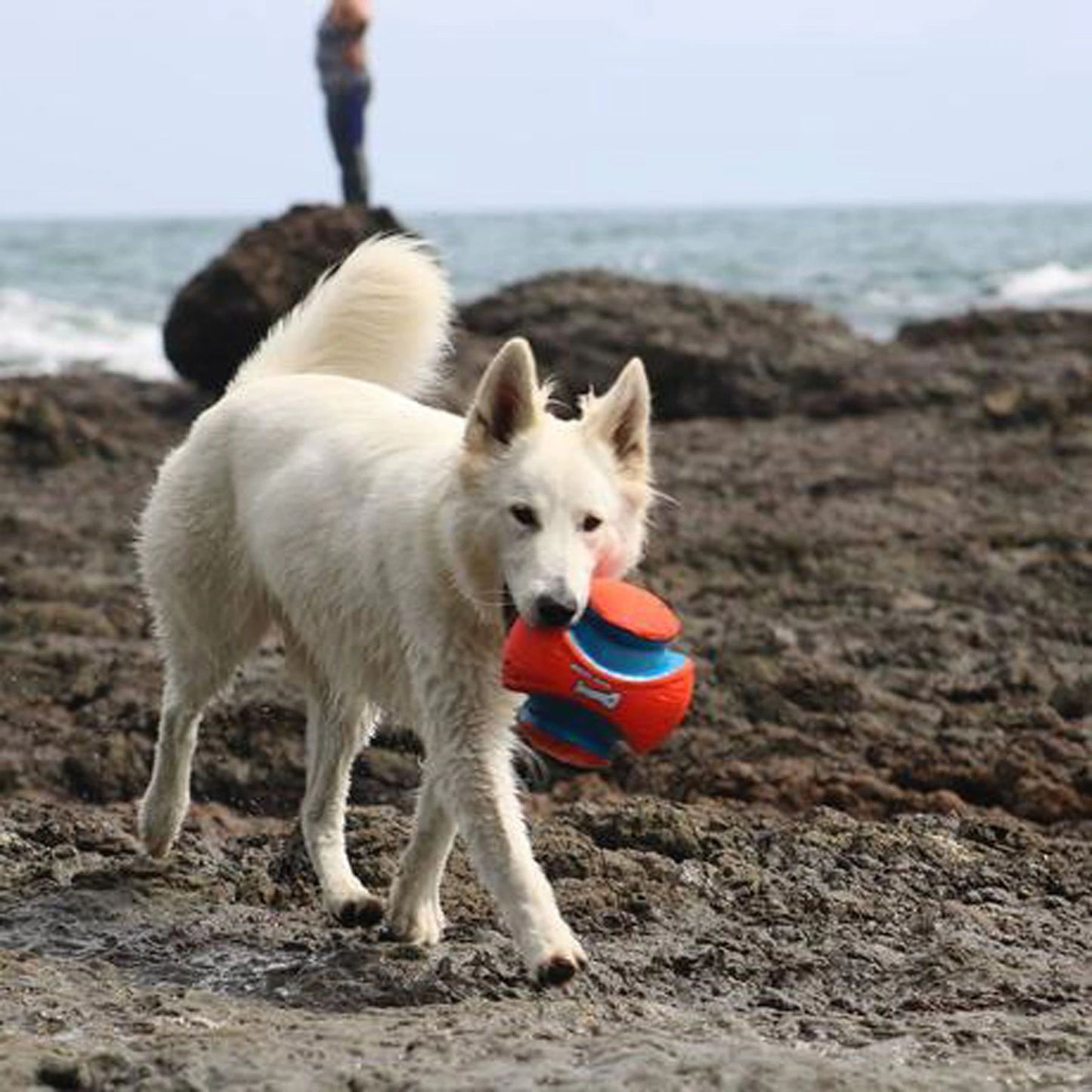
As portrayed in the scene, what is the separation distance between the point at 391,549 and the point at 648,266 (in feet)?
138

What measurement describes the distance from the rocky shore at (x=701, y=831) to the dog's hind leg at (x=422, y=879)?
9cm

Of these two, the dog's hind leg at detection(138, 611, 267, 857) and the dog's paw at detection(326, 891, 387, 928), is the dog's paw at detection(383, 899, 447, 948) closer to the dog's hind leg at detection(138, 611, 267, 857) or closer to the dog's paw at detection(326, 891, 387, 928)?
the dog's paw at detection(326, 891, 387, 928)

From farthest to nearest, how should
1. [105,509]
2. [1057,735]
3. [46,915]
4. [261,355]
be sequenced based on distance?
[105,509], [1057,735], [261,355], [46,915]

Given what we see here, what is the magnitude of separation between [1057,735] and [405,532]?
352 centimetres

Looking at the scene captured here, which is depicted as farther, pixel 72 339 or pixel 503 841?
pixel 72 339

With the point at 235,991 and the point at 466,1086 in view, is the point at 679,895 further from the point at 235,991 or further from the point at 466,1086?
the point at 466,1086

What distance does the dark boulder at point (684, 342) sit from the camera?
55.5 ft

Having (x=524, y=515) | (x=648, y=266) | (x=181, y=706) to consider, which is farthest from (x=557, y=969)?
(x=648, y=266)

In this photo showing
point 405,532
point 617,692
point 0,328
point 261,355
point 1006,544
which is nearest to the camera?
point 617,692

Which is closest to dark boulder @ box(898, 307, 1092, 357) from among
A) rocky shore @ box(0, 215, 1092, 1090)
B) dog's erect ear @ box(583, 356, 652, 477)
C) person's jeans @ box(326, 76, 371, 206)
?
rocky shore @ box(0, 215, 1092, 1090)

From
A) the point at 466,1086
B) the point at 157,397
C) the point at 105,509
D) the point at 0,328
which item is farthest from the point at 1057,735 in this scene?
Result: the point at 0,328

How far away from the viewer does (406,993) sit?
5199 millimetres

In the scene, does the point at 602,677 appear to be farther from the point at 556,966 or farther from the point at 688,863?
the point at 688,863

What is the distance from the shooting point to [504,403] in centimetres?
539
